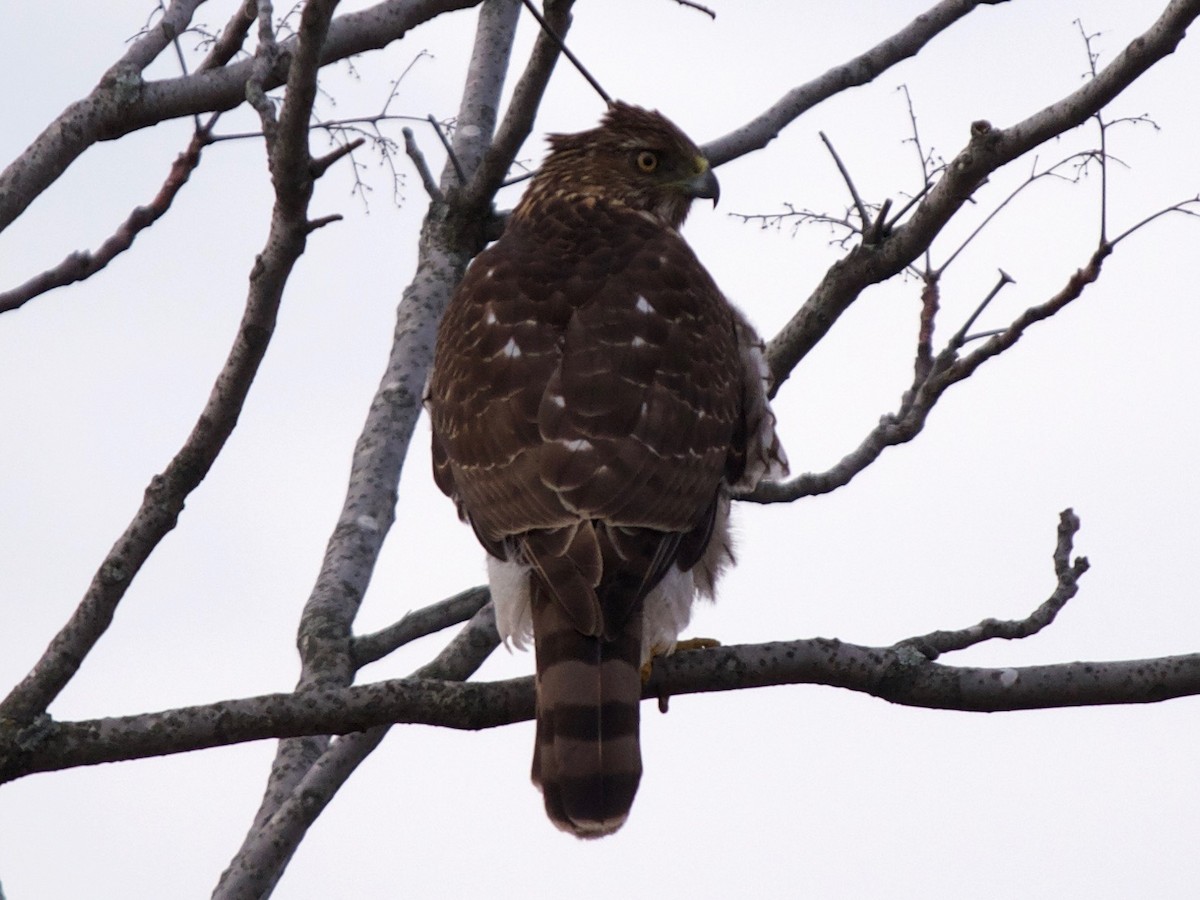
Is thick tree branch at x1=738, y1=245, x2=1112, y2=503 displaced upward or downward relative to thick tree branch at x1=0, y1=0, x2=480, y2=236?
downward

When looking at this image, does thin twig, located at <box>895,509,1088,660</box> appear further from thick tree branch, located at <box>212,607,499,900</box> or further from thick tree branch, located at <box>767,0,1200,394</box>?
thick tree branch, located at <box>212,607,499,900</box>

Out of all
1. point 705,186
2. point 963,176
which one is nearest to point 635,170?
point 705,186

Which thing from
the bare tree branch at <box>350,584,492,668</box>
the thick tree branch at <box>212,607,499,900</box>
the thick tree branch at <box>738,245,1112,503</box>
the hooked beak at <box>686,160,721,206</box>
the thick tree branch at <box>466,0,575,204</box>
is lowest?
the thick tree branch at <box>212,607,499,900</box>

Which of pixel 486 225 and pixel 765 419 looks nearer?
pixel 765 419

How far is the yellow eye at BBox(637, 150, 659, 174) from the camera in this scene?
615 centimetres

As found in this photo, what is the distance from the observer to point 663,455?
14.8 feet

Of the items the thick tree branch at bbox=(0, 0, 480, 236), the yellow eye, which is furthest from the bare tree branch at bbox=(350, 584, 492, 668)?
the yellow eye

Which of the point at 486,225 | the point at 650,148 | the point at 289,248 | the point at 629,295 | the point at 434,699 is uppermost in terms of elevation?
the point at 650,148

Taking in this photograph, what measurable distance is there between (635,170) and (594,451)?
6.69 feet

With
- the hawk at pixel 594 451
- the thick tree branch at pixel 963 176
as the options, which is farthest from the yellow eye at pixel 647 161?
the thick tree branch at pixel 963 176

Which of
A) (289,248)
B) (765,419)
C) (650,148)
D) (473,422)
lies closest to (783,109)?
(650,148)

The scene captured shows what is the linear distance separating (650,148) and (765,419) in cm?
150

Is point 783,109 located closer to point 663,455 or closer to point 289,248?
point 663,455

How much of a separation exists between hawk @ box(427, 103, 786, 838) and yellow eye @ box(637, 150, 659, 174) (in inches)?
17.8
